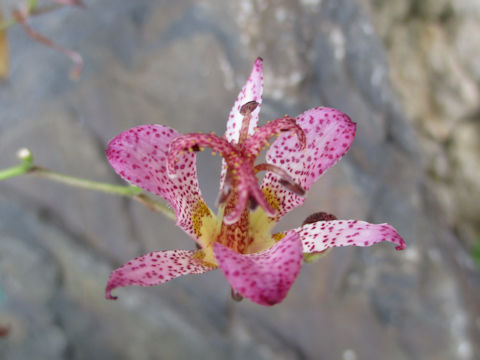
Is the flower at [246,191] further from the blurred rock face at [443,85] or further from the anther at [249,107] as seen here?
the blurred rock face at [443,85]

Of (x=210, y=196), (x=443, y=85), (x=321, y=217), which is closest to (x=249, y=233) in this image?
(x=321, y=217)

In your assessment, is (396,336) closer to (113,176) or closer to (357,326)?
(357,326)

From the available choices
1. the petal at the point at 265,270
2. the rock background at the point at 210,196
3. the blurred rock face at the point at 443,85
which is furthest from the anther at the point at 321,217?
the blurred rock face at the point at 443,85

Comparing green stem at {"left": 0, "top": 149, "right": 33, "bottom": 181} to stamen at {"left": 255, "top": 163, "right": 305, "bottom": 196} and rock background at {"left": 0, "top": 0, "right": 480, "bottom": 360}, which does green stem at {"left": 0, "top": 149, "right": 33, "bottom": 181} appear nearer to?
stamen at {"left": 255, "top": 163, "right": 305, "bottom": 196}

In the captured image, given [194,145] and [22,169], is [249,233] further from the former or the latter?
[22,169]

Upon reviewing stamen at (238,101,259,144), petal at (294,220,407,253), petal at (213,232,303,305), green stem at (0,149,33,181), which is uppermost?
stamen at (238,101,259,144)

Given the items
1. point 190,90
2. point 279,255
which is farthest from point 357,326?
point 279,255

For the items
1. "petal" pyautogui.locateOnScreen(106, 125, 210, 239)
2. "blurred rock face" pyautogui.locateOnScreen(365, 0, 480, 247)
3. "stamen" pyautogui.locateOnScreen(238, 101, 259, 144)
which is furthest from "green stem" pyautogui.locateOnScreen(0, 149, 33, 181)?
"blurred rock face" pyautogui.locateOnScreen(365, 0, 480, 247)
